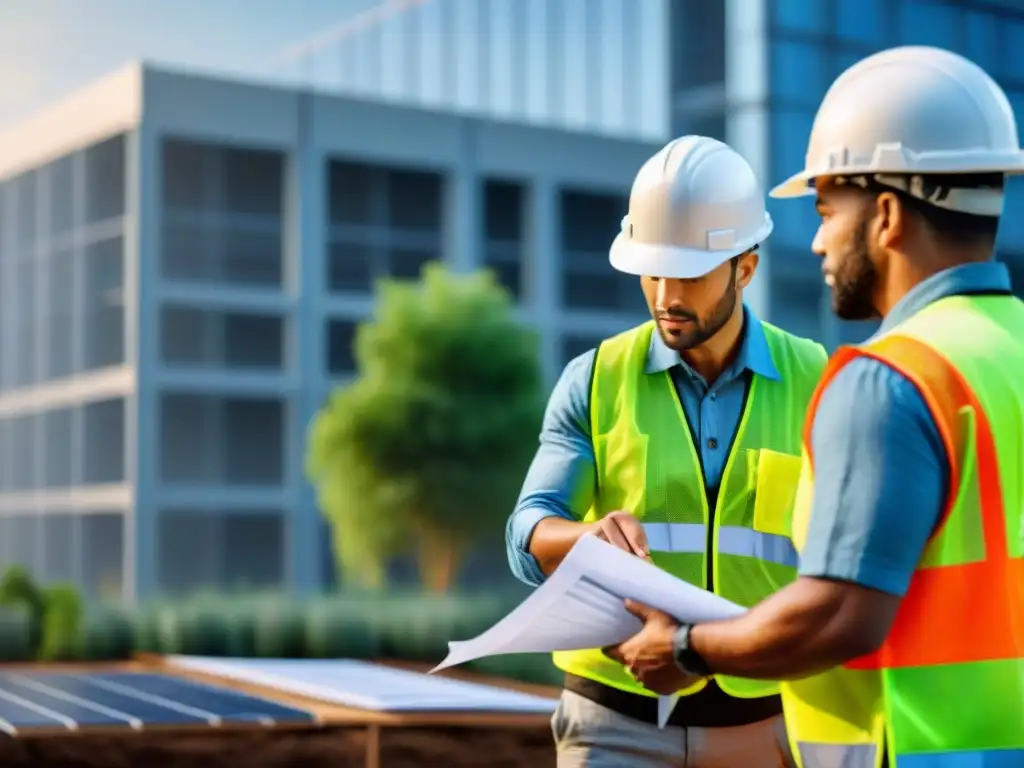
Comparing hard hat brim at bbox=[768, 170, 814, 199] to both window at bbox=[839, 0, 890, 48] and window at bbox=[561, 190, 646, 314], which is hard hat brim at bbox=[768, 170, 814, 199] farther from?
window at bbox=[561, 190, 646, 314]

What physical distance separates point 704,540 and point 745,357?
37 centimetres

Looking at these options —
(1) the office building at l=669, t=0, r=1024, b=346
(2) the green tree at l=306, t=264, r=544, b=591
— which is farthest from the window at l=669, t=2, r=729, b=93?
(2) the green tree at l=306, t=264, r=544, b=591

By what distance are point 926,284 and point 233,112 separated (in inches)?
1524

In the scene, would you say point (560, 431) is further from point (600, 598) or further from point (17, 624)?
point (17, 624)

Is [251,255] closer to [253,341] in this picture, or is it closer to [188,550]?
[253,341]

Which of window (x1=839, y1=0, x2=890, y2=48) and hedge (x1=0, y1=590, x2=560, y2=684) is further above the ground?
window (x1=839, y1=0, x2=890, y2=48)

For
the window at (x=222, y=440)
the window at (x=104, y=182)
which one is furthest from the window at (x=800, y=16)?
the window at (x=104, y=182)

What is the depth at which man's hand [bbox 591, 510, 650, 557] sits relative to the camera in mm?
3141

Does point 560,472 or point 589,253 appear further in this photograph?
point 589,253

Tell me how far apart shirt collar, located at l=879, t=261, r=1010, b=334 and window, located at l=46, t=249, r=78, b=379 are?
42.7 m

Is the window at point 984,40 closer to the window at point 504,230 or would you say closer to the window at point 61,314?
the window at point 504,230

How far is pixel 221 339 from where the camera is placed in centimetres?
4122

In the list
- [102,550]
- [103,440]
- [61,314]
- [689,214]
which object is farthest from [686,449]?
[61,314]

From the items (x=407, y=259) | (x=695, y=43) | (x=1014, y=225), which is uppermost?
(x=695, y=43)
